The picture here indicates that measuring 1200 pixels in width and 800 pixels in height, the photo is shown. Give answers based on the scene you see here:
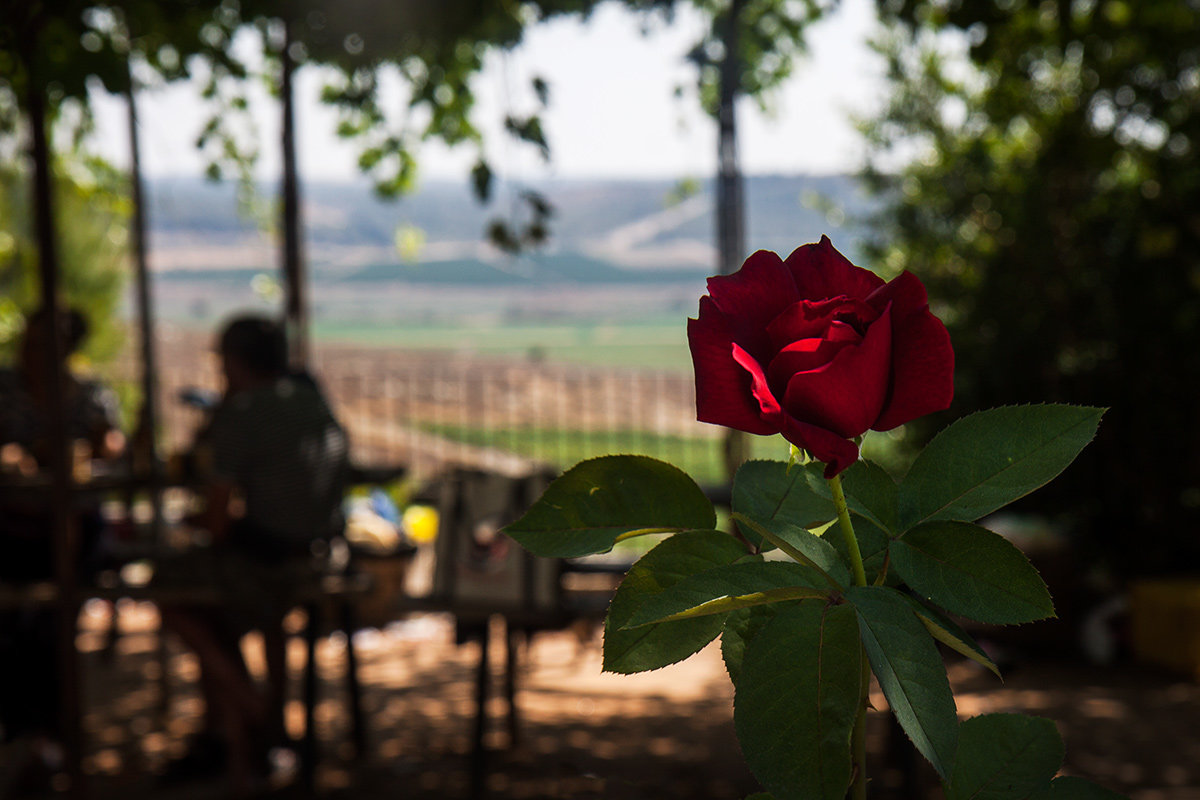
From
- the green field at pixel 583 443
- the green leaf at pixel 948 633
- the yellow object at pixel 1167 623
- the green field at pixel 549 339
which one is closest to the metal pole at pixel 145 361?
the green leaf at pixel 948 633

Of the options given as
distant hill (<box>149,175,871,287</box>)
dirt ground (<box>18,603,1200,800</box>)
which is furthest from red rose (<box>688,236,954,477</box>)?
distant hill (<box>149,175,871,287</box>)

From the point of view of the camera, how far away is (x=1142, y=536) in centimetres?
600

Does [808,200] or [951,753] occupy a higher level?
[808,200]

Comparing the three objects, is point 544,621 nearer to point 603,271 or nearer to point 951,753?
point 951,753

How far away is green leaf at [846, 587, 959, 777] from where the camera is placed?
1.39 ft

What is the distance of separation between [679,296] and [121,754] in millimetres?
81919

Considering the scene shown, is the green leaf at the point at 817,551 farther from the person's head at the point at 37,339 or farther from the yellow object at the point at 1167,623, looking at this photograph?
the yellow object at the point at 1167,623

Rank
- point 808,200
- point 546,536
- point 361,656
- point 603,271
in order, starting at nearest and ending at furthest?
point 546,536
point 361,656
point 808,200
point 603,271

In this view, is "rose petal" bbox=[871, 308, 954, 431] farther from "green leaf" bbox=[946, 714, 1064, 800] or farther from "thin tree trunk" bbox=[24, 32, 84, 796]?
"thin tree trunk" bbox=[24, 32, 84, 796]

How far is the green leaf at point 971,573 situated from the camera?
45 cm

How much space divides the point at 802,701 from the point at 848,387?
13 cm

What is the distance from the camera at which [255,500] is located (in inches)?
153

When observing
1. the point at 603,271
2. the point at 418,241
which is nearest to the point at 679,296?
the point at 603,271

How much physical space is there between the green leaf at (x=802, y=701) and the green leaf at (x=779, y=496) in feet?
0.28
